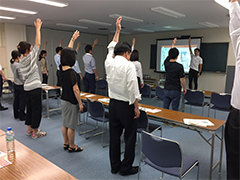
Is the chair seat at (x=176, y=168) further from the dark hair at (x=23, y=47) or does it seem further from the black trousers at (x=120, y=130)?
the dark hair at (x=23, y=47)

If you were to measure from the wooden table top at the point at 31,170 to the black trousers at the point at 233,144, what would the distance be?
38.2 inches

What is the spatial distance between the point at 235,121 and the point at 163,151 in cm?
82

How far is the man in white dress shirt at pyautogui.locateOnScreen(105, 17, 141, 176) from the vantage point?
2191mm

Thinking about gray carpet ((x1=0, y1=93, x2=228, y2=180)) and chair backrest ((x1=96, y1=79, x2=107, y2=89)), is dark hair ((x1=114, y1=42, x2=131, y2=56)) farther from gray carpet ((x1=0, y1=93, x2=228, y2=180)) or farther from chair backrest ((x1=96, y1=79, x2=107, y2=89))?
chair backrest ((x1=96, y1=79, x2=107, y2=89))

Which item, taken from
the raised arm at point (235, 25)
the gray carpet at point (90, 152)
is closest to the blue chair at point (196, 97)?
the gray carpet at point (90, 152)

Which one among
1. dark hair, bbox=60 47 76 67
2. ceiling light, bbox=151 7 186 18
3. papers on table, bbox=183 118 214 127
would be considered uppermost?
ceiling light, bbox=151 7 186 18

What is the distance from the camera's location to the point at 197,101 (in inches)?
184

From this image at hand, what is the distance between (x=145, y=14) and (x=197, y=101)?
2904 millimetres

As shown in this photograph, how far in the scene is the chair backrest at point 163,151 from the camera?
1.68m

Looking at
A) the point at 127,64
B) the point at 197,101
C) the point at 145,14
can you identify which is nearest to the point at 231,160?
the point at 127,64

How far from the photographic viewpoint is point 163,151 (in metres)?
1.73

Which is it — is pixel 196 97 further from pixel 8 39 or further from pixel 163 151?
pixel 8 39

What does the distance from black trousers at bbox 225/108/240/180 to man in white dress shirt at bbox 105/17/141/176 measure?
120 cm

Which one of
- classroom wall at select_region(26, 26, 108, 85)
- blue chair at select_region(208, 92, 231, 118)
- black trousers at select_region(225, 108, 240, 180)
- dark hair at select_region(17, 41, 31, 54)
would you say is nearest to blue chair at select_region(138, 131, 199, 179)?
black trousers at select_region(225, 108, 240, 180)
